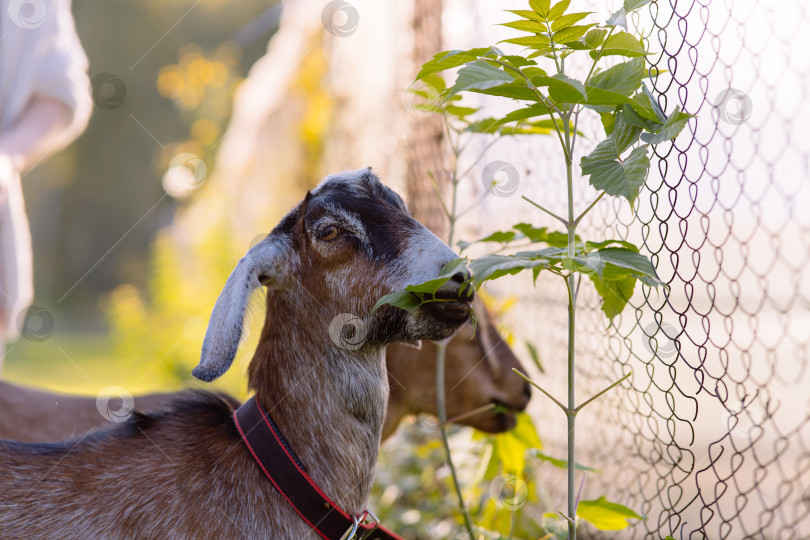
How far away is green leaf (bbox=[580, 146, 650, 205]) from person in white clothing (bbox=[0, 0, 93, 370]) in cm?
287

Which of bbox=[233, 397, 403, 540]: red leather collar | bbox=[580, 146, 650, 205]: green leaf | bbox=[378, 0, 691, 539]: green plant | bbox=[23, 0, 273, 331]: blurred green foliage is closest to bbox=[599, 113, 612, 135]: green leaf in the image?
bbox=[378, 0, 691, 539]: green plant

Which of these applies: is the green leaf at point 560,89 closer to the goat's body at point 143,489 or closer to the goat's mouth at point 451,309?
the goat's mouth at point 451,309

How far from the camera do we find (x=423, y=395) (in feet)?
11.3

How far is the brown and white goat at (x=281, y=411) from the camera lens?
1922 mm

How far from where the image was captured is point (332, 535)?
78.0 inches

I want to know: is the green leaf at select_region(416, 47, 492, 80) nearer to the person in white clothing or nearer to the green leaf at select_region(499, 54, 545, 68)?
the green leaf at select_region(499, 54, 545, 68)

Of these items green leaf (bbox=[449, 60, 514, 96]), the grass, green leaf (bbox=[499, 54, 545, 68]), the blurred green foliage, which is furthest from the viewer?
the blurred green foliage

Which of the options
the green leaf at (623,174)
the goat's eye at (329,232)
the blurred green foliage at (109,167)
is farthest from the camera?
the blurred green foliage at (109,167)

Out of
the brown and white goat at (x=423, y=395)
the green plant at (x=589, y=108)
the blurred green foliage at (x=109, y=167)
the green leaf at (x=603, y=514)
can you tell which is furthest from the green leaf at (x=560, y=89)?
the blurred green foliage at (x=109, y=167)

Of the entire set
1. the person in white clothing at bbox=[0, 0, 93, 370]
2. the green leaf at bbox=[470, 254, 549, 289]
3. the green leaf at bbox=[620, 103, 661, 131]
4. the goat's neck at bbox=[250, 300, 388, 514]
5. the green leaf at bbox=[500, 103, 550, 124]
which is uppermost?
the green leaf at bbox=[620, 103, 661, 131]

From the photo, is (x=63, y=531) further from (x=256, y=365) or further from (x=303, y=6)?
(x=303, y=6)

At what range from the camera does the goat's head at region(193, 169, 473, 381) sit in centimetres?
198

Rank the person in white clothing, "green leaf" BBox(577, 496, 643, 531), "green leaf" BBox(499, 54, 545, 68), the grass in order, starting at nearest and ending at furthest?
"green leaf" BBox(499, 54, 545, 68), "green leaf" BBox(577, 496, 643, 531), the person in white clothing, the grass

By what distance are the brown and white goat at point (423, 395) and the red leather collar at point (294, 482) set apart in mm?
1041
